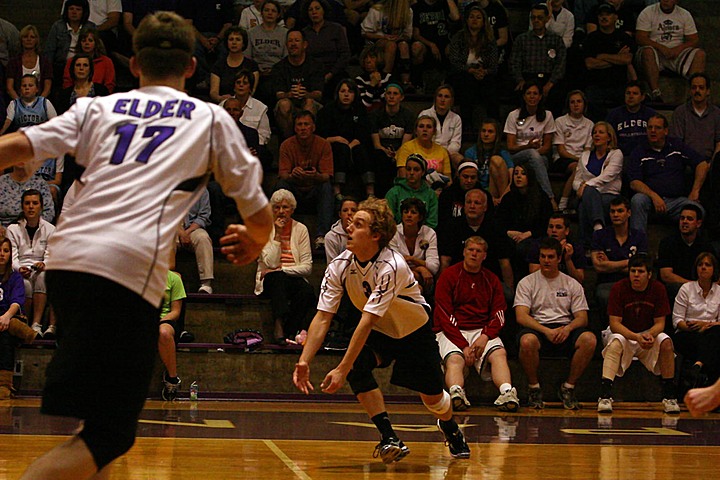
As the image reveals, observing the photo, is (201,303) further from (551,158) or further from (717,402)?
(717,402)

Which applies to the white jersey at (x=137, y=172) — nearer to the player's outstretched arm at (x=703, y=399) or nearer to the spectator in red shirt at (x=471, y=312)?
the player's outstretched arm at (x=703, y=399)

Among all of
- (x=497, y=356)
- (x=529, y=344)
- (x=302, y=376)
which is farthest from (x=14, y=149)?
(x=529, y=344)

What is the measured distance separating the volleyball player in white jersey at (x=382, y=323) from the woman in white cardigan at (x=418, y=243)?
3.99 metres

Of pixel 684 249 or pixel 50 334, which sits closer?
pixel 50 334

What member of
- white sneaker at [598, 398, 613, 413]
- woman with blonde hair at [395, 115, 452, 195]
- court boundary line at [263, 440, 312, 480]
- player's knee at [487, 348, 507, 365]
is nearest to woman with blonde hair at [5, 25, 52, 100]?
woman with blonde hair at [395, 115, 452, 195]

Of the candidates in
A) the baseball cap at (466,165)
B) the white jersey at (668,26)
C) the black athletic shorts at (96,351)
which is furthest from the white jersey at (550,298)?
the black athletic shorts at (96,351)

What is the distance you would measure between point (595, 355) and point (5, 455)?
21.3ft

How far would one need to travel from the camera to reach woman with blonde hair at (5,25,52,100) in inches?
504

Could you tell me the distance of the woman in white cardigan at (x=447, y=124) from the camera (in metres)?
12.7

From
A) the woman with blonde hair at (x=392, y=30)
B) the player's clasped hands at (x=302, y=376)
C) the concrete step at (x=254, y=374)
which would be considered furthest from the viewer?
the woman with blonde hair at (x=392, y=30)

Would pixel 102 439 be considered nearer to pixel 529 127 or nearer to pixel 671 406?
pixel 671 406

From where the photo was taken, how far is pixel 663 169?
40.2ft

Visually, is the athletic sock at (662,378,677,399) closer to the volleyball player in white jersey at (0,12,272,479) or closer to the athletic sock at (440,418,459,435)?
the athletic sock at (440,418,459,435)

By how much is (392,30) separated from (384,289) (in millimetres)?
8504
